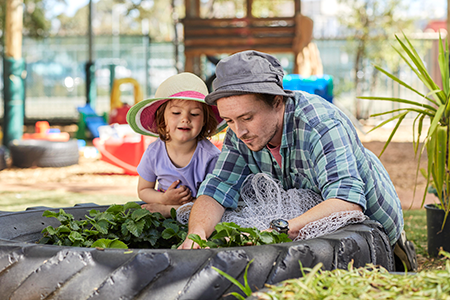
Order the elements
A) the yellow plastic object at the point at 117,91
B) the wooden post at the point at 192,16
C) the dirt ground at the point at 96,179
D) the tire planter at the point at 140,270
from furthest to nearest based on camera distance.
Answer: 1. the yellow plastic object at the point at 117,91
2. the wooden post at the point at 192,16
3. the dirt ground at the point at 96,179
4. the tire planter at the point at 140,270

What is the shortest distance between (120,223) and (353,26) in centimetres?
1403

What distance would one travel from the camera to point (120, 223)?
6.73ft

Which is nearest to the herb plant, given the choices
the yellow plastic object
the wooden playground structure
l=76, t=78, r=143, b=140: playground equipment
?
the wooden playground structure

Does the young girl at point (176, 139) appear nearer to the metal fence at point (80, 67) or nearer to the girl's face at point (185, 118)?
the girl's face at point (185, 118)

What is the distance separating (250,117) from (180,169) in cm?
88

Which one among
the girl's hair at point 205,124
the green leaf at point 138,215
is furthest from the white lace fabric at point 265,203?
the girl's hair at point 205,124

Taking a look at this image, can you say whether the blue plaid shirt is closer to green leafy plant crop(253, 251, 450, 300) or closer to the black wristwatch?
the black wristwatch

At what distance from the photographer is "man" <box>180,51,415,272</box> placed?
178 centimetres

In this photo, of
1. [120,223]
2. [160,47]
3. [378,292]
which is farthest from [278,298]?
[160,47]

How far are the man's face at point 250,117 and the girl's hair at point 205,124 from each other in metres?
0.68

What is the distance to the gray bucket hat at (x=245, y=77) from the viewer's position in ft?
5.88

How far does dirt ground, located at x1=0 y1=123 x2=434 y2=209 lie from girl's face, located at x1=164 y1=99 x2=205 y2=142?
3.39 metres

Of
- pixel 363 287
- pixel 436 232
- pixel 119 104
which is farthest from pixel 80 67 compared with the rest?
pixel 363 287

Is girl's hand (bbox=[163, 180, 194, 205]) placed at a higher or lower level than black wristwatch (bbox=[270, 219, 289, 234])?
lower
